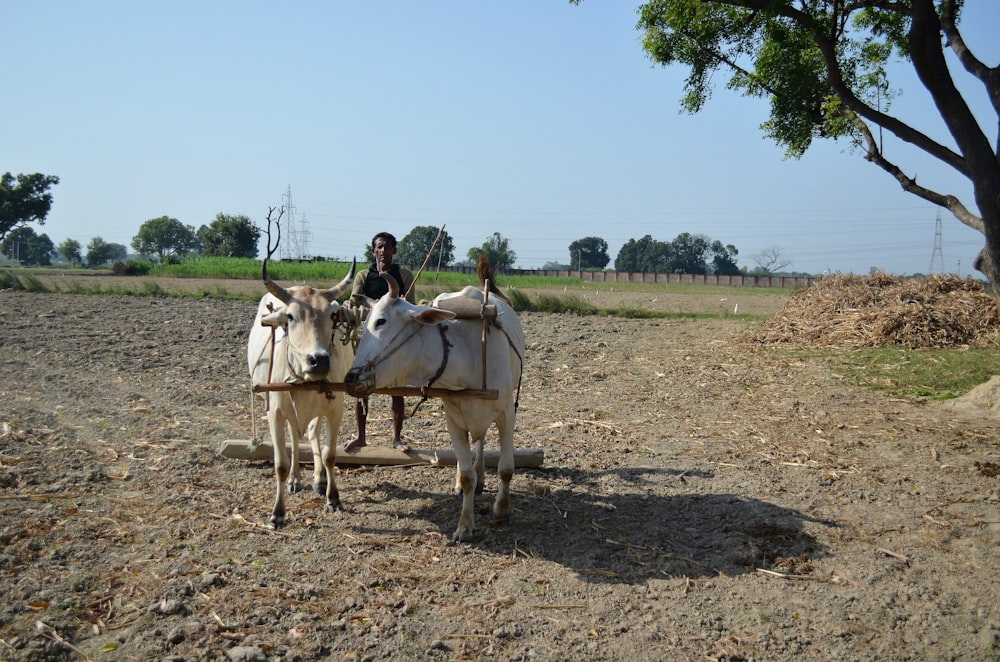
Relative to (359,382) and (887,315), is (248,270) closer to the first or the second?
(887,315)

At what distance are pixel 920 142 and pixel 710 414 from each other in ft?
14.1

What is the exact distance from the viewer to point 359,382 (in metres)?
5.53

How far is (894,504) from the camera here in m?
6.62

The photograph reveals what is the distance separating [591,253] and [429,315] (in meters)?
99.2

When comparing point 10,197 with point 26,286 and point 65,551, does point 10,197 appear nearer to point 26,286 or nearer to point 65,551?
point 26,286

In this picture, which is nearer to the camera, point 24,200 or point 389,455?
point 389,455

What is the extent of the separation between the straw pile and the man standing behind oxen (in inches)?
381

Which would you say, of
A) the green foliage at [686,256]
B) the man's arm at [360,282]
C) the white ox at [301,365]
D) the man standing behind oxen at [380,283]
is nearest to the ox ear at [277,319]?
the white ox at [301,365]

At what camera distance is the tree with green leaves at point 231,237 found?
56906 millimetres

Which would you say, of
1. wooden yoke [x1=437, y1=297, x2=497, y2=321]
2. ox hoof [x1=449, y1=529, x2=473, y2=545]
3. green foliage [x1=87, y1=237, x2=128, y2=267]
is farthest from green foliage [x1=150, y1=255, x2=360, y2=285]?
green foliage [x1=87, y1=237, x2=128, y2=267]

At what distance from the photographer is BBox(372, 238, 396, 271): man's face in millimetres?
7695

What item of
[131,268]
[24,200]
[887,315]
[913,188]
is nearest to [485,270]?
[913,188]

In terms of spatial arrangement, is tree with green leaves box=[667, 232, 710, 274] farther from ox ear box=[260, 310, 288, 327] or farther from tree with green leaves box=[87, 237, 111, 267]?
ox ear box=[260, 310, 288, 327]

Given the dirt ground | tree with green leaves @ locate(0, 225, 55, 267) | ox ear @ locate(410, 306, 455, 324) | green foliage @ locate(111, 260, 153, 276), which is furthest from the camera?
tree with green leaves @ locate(0, 225, 55, 267)
